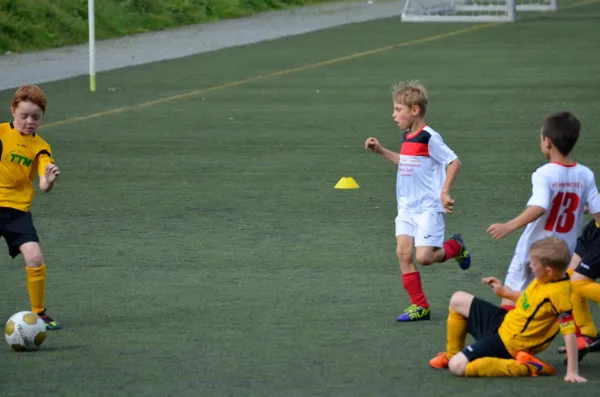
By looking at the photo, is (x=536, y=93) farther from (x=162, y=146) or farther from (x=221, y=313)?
(x=221, y=313)

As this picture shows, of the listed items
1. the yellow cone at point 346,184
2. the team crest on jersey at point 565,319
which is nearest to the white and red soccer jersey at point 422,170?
the team crest on jersey at point 565,319

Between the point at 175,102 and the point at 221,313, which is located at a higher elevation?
the point at 175,102

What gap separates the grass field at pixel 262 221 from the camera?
739 cm

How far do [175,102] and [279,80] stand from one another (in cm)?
313

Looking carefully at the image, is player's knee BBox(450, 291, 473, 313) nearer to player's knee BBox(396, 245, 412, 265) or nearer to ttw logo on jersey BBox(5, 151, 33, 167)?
player's knee BBox(396, 245, 412, 265)

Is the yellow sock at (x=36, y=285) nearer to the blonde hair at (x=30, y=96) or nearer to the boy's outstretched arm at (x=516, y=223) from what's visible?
the blonde hair at (x=30, y=96)

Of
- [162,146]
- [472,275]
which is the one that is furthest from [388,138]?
[472,275]

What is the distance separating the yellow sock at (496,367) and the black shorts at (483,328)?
0.11ft

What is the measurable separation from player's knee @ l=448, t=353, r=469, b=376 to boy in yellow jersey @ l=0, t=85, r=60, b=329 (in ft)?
8.29

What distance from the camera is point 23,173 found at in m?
8.37

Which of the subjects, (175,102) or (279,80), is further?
(279,80)

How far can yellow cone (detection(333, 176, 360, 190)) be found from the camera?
13.8 m

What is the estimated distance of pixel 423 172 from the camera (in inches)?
338

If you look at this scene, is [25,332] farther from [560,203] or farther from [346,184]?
[346,184]
